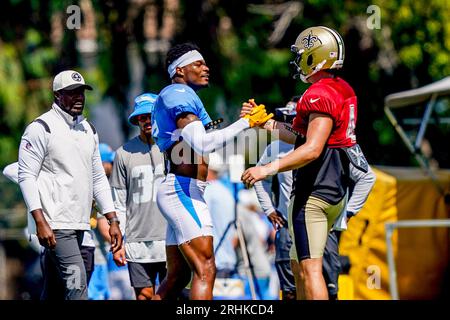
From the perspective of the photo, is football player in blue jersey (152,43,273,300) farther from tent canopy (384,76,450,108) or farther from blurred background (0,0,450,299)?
blurred background (0,0,450,299)

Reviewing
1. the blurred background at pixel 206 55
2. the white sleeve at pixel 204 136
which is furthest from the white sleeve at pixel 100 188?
the blurred background at pixel 206 55

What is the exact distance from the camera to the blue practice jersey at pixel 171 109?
Answer: 8.46 meters

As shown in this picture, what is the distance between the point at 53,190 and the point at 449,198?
603 centimetres

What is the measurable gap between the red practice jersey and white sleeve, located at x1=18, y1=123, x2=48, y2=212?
197cm

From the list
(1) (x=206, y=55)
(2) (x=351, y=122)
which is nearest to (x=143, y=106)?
(2) (x=351, y=122)

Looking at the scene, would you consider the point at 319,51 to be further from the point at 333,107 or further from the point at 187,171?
the point at 187,171

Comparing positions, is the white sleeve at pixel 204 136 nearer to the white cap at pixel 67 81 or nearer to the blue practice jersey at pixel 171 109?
the blue practice jersey at pixel 171 109

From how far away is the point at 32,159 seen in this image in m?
9.05

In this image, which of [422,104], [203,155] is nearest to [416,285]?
[422,104]

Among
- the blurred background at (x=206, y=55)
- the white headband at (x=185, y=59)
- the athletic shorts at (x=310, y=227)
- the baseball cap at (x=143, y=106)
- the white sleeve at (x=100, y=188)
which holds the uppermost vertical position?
the blurred background at (x=206, y=55)

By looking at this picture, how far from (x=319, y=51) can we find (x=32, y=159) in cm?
233

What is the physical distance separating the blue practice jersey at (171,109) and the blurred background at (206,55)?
911 centimetres

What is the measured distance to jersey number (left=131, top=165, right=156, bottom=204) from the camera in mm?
10359
